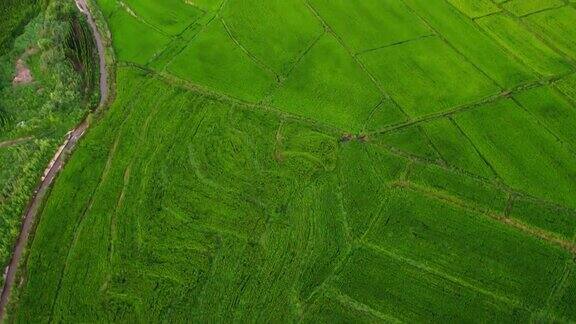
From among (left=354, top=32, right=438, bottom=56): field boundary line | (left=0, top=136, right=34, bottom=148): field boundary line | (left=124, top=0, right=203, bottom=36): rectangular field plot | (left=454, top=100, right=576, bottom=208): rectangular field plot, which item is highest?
(left=124, top=0, right=203, bottom=36): rectangular field plot

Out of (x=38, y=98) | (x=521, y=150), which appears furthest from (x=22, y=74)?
(x=521, y=150)

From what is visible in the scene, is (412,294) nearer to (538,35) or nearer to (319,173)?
(319,173)

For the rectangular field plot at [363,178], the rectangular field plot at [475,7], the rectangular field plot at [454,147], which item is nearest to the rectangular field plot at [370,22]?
the rectangular field plot at [475,7]

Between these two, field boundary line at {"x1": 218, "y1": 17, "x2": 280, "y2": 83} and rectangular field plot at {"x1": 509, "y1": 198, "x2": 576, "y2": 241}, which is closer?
rectangular field plot at {"x1": 509, "y1": 198, "x2": 576, "y2": 241}

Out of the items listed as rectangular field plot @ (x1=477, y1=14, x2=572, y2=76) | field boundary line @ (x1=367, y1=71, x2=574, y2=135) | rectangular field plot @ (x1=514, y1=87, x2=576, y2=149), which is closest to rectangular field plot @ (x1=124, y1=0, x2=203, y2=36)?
field boundary line @ (x1=367, y1=71, x2=574, y2=135)

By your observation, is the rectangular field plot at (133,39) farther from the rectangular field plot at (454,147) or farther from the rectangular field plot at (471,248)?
the rectangular field plot at (471,248)

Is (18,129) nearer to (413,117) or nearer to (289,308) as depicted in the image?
(289,308)

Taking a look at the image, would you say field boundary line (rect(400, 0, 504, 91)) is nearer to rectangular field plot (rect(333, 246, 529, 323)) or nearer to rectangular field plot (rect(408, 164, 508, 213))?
rectangular field plot (rect(408, 164, 508, 213))
